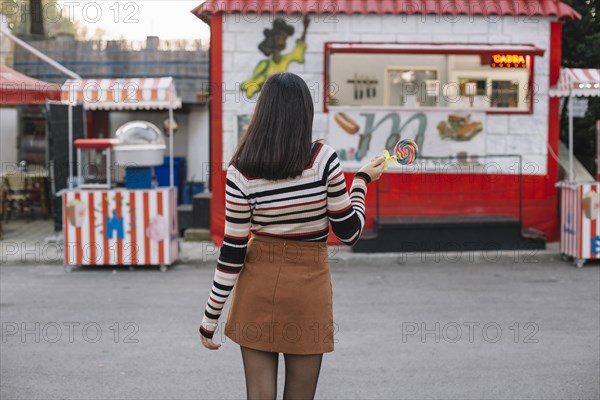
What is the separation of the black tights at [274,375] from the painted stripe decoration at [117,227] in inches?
301

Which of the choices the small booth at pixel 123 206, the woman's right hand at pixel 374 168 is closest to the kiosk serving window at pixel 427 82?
the small booth at pixel 123 206

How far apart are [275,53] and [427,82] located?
2.53 m

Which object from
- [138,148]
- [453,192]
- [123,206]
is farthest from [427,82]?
[123,206]

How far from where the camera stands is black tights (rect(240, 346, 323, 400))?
3447 millimetres

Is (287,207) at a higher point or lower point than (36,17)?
lower

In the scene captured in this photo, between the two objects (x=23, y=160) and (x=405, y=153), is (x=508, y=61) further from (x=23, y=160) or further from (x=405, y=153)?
(x=23, y=160)

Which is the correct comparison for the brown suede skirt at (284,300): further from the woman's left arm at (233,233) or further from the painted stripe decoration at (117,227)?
the painted stripe decoration at (117,227)

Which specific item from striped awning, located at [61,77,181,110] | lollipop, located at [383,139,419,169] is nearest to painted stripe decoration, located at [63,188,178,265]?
striped awning, located at [61,77,181,110]

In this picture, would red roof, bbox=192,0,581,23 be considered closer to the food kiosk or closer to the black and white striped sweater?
the food kiosk

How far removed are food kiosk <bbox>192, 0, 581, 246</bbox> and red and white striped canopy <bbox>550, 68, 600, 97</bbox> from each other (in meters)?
1.01

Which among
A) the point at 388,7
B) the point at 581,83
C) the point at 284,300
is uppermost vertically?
the point at 388,7

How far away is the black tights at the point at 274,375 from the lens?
Result: 3.45m

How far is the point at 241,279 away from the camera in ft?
11.5

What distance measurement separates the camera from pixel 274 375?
350 centimetres
